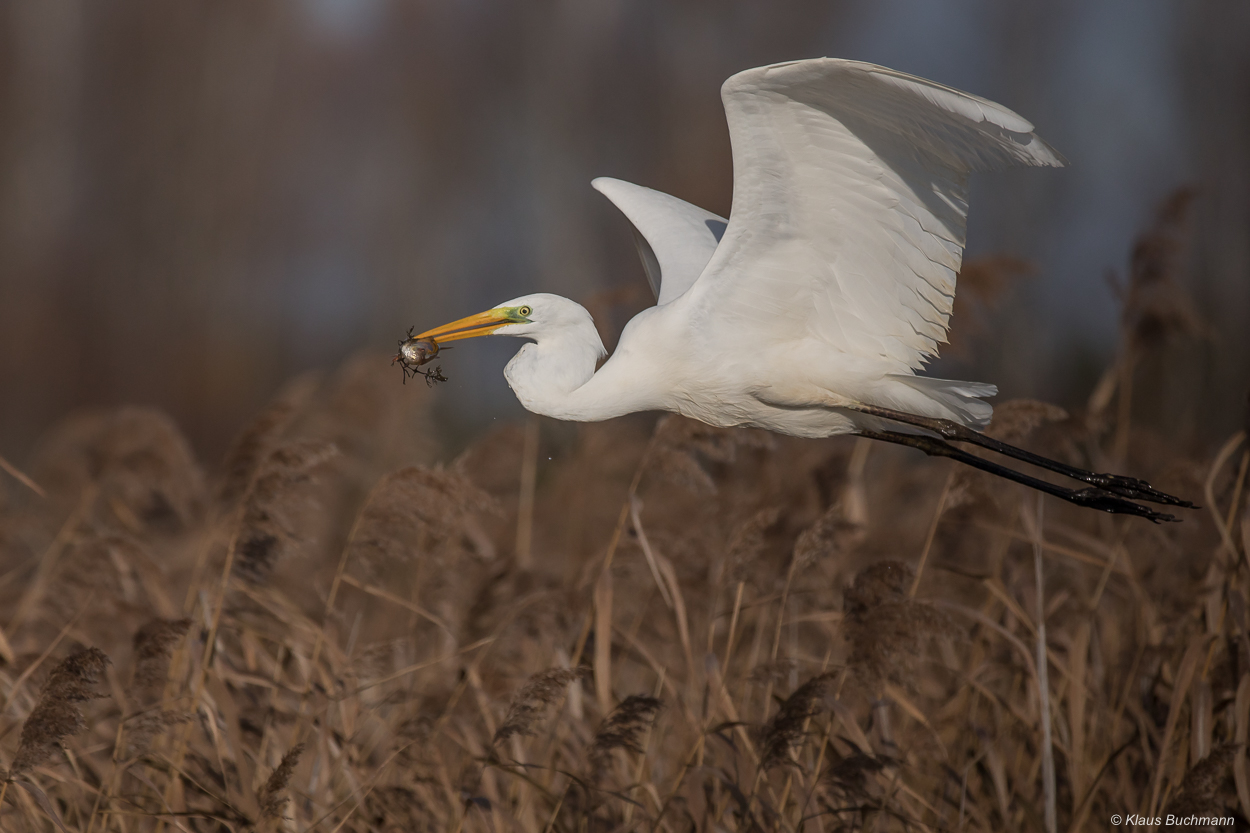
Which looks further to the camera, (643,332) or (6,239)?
(6,239)

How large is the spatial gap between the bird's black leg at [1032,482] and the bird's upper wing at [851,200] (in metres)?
0.36

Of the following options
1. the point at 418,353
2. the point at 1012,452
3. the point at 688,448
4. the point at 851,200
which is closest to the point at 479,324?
the point at 418,353

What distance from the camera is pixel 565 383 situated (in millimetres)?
3344

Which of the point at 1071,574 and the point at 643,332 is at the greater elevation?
the point at 643,332

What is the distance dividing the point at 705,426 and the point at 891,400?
63 cm

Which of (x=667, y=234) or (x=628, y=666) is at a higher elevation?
(x=667, y=234)

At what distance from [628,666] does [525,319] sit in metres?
1.87

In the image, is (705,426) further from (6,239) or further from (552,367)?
(6,239)

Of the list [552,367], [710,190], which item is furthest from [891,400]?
[710,190]

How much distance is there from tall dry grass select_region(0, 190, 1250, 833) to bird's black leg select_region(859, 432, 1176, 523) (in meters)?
0.13

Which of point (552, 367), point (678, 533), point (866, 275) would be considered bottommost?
point (678, 533)

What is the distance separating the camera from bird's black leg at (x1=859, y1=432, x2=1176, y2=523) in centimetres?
332

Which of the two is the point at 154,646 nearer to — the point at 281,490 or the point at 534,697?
the point at 281,490

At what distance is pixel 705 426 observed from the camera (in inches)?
138
